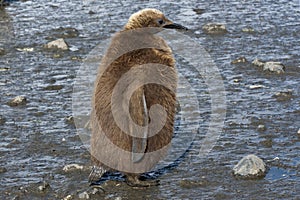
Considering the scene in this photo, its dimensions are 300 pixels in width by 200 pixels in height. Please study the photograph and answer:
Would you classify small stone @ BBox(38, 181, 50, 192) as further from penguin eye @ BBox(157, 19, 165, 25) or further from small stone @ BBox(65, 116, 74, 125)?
penguin eye @ BBox(157, 19, 165, 25)

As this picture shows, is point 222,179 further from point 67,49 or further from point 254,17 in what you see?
point 254,17

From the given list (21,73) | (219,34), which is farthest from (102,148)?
(219,34)

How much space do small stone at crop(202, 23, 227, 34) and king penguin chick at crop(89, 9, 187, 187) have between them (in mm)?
3182

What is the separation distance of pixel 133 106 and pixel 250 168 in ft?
2.84

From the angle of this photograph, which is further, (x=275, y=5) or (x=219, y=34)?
(x=275, y=5)

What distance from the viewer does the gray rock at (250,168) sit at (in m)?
4.20

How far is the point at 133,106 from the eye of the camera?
3914 mm

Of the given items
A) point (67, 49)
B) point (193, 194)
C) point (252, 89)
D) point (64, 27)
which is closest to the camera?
point (193, 194)

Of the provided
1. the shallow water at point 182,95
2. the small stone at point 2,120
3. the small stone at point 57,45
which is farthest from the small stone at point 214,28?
the small stone at point 2,120

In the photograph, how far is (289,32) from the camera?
7.20m

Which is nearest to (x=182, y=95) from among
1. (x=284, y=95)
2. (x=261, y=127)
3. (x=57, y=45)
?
(x=284, y=95)

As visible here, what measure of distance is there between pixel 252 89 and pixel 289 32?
170 cm

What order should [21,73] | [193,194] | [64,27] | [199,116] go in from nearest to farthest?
[193,194] < [199,116] < [21,73] < [64,27]

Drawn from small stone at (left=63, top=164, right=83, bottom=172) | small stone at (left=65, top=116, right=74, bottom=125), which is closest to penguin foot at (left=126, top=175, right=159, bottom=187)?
small stone at (left=63, top=164, right=83, bottom=172)
